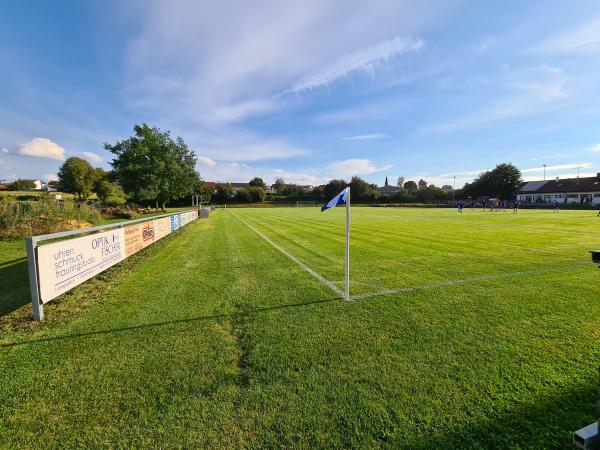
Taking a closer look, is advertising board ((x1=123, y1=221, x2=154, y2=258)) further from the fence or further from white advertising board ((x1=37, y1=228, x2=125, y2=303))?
white advertising board ((x1=37, y1=228, x2=125, y2=303))

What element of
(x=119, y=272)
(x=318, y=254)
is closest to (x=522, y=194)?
(x=318, y=254)

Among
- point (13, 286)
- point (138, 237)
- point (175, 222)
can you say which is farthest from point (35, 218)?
point (13, 286)

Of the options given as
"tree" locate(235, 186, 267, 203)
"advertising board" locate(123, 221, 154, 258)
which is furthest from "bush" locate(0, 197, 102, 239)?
"tree" locate(235, 186, 267, 203)

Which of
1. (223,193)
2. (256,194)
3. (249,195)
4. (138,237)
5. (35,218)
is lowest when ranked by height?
(138,237)

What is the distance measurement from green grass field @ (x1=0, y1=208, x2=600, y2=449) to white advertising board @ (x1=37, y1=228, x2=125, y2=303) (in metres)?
0.44

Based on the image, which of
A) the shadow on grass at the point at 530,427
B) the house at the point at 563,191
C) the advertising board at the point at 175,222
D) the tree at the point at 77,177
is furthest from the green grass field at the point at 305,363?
the house at the point at 563,191

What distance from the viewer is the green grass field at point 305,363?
252 cm

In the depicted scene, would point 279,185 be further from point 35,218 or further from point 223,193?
point 35,218

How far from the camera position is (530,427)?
249 centimetres

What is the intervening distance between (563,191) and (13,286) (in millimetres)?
109055

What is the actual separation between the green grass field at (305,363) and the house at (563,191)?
89716 mm

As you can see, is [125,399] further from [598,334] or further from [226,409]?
[598,334]

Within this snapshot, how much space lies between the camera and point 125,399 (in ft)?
9.68

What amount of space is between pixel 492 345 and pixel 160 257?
394 inches
